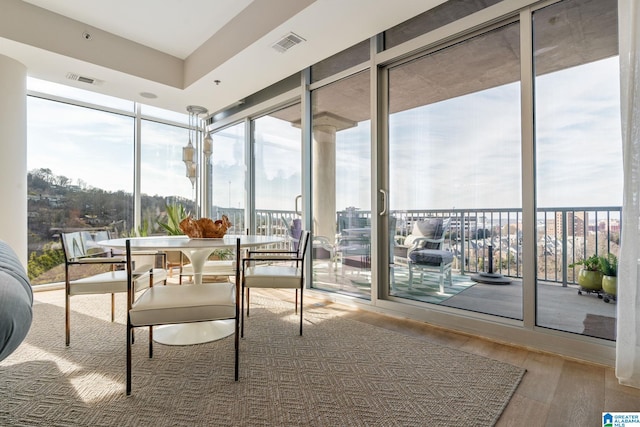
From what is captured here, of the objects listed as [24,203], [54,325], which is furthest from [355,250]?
[24,203]

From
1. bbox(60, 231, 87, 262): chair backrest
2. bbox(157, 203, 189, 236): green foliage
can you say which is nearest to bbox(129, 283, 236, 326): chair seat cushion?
bbox(60, 231, 87, 262): chair backrest

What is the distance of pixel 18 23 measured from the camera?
2.86 m

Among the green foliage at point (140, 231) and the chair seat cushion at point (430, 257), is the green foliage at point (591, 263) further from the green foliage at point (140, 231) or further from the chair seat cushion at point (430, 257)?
the green foliage at point (140, 231)

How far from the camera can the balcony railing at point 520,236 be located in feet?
6.52

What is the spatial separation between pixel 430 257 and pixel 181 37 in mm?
3547

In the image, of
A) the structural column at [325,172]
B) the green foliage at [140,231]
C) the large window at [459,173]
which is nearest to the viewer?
the large window at [459,173]

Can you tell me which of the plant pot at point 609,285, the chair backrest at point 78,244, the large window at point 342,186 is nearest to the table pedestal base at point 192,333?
the chair backrest at point 78,244

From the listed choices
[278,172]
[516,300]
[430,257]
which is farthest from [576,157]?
[278,172]

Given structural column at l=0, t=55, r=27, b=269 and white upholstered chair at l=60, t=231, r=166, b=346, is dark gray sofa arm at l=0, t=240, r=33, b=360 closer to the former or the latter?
white upholstered chair at l=60, t=231, r=166, b=346

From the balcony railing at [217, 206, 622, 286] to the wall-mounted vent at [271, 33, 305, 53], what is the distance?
186cm

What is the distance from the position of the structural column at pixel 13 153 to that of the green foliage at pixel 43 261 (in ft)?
1.78

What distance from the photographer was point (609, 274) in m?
1.96

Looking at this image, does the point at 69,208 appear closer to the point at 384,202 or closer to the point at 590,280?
the point at 384,202

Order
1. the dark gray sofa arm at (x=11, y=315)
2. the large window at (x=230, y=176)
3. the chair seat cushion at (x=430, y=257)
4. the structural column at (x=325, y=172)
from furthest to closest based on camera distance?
the large window at (x=230, y=176) < the structural column at (x=325, y=172) < the chair seat cushion at (x=430, y=257) < the dark gray sofa arm at (x=11, y=315)
